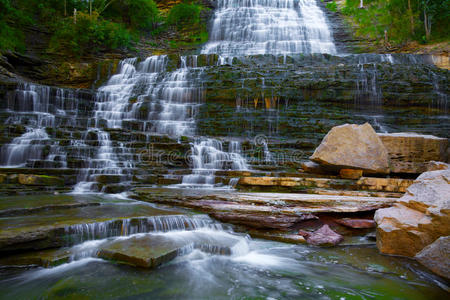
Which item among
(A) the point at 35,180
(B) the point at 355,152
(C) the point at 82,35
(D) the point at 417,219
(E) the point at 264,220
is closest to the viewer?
(D) the point at 417,219

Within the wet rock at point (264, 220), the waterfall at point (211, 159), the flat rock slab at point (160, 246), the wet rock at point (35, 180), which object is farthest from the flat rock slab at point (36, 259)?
the waterfall at point (211, 159)

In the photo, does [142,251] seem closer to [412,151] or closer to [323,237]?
[323,237]

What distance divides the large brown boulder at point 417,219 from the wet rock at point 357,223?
46cm

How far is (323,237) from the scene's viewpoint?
415 centimetres

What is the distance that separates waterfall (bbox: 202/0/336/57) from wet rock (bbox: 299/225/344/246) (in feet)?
59.1

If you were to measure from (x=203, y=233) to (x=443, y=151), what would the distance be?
22.1 feet

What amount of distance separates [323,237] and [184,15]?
25357mm

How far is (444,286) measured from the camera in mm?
2801

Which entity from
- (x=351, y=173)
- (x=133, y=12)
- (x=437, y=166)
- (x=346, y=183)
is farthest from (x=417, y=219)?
(x=133, y=12)

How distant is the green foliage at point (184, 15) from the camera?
2477 centimetres

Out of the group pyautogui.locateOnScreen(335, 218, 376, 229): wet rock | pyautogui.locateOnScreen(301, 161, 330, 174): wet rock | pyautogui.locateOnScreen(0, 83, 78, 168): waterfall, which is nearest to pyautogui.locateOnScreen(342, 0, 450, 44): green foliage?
pyautogui.locateOnScreen(301, 161, 330, 174): wet rock

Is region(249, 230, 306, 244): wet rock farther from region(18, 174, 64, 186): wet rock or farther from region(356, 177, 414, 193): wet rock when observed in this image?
region(18, 174, 64, 186): wet rock

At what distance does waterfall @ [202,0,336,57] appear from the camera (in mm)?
21000

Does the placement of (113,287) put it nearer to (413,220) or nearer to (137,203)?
(137,203)
